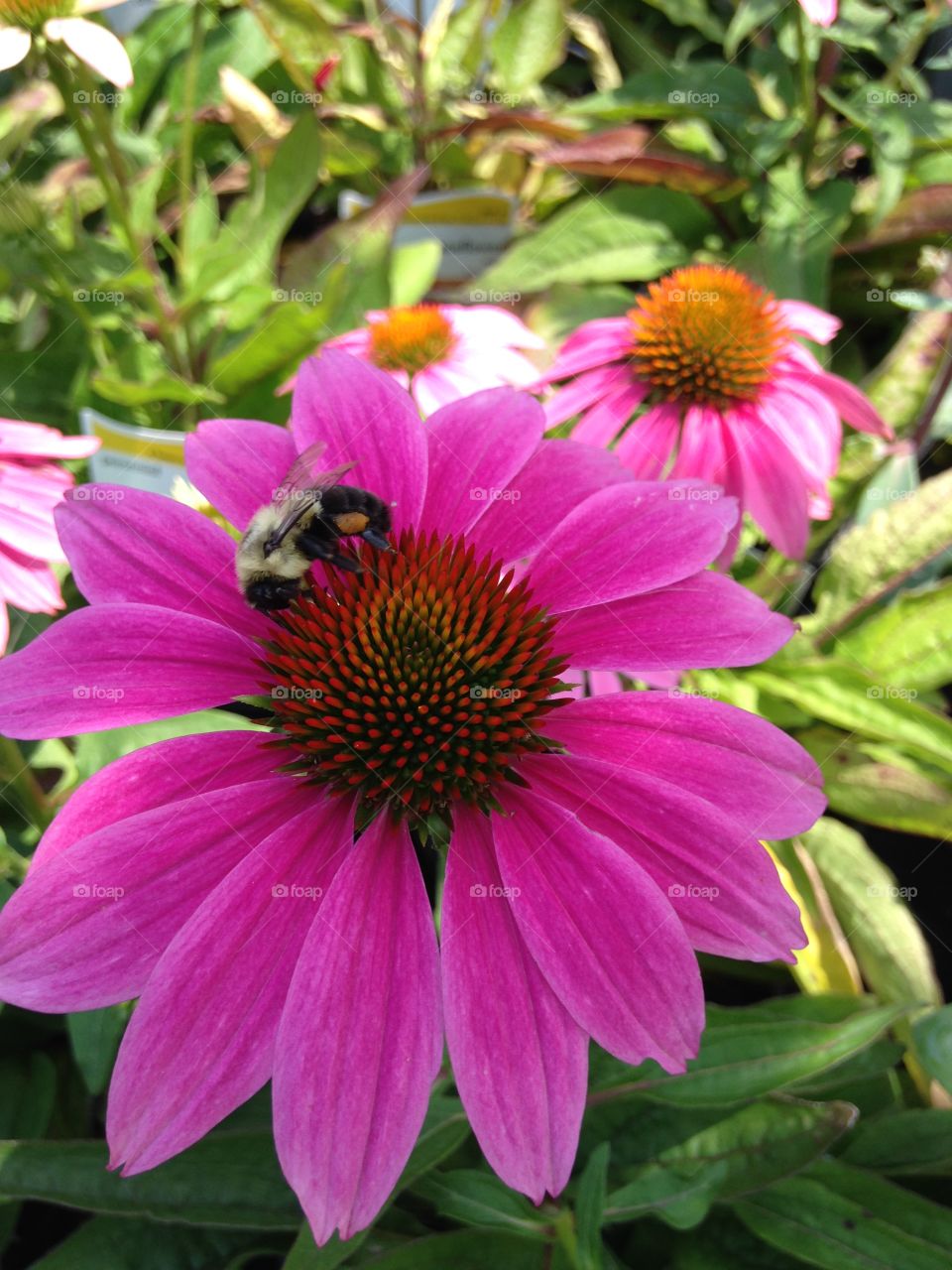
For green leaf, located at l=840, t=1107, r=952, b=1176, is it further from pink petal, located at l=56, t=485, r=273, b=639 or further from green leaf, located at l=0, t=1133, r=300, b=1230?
pink petal, located at l=56, t=485, r=273, b=639

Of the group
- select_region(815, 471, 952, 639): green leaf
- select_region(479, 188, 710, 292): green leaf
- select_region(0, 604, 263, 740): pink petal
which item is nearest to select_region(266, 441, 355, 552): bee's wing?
select_region(0, 604, 263, 740): pink petal

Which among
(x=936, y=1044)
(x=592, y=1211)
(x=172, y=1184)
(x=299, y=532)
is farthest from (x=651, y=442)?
(x=172, y=1184)

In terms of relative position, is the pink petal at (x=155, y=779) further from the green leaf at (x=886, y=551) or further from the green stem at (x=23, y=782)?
the green leaf at (x=886, y=551)

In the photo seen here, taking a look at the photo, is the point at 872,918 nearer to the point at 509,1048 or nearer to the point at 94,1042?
the point at 509,1048

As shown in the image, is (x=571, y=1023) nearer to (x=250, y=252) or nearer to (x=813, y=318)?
(x=813, y=318)

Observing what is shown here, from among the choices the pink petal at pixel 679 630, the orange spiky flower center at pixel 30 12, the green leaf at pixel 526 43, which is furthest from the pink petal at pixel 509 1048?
the green leaf at pixel 526 43
